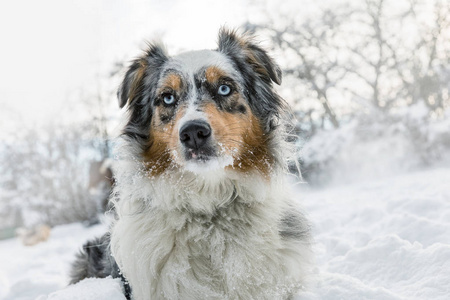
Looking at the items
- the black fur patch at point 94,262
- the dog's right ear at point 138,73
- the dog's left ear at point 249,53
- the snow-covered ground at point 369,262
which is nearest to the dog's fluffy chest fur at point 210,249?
the snow-covered ground at point 369,262

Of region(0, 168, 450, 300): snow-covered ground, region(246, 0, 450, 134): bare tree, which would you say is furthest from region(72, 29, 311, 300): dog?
region(246, 0, 450, 134): bare tree

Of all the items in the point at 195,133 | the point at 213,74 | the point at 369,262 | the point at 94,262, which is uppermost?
the point at 213,74

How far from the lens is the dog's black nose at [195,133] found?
2.38 metres

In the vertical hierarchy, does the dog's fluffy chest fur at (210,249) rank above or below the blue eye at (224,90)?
below

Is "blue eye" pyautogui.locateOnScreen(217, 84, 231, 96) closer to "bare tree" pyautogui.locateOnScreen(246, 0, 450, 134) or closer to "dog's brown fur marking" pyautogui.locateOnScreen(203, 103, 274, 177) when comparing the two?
"dog's brown fur marking" pyautogui.locateOnScreen(203, 103, 274, 177)

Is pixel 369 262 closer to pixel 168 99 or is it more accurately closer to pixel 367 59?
pixel 168 99

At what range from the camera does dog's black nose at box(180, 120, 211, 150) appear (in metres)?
2.38

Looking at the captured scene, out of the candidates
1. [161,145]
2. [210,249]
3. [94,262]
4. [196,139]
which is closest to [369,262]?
[210,249]

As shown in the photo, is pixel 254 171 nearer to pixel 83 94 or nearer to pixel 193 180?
pixel 193 180

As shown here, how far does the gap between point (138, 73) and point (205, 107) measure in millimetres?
929

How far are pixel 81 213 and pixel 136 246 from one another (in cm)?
1186

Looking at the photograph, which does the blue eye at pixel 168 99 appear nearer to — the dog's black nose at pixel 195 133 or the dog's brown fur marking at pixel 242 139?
the dog's brown fur marking at pixel 242 139

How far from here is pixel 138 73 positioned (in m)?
3.18

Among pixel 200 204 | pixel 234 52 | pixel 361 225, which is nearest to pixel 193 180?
pixel 200 204
